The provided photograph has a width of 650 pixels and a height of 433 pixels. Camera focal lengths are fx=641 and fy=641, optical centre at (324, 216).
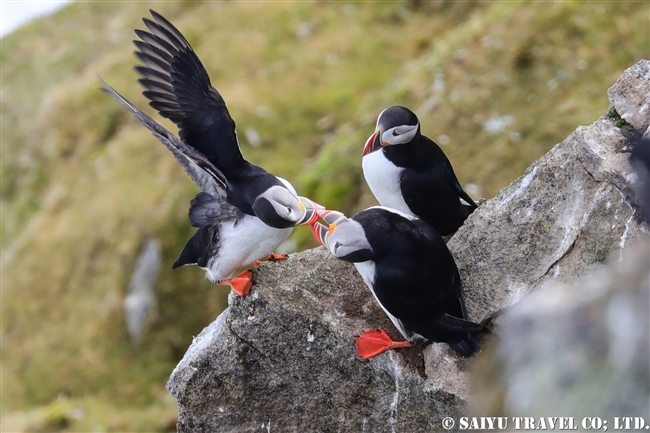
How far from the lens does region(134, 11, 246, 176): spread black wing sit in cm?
456

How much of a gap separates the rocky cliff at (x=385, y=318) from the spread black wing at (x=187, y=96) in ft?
3.02

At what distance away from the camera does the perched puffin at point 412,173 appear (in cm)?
453

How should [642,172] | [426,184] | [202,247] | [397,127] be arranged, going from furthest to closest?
[202,247]
[426,184]
[397,127]
[642,172]

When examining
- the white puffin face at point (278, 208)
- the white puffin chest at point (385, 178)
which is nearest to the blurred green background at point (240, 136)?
the white puffin chest at point (385, 178)

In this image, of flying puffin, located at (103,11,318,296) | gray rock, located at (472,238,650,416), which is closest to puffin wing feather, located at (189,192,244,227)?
flying puffin, located at (103,11,318,296)

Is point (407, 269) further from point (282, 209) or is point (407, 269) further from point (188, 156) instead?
point (188, 156)

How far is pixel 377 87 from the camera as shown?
495 inches

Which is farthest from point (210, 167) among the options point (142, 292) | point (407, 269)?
point (142, 292)

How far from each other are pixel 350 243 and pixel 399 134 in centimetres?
112

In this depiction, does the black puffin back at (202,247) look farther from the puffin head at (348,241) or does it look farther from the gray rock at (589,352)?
the gray rock at (589,352)

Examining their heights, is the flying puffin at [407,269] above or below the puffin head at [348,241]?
below

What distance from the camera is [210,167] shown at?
4398 millimetres

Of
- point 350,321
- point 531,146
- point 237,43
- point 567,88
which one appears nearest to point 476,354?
point 350,321

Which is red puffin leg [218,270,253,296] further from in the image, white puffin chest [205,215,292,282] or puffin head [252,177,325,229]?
puffin head [252,177,325,229]
